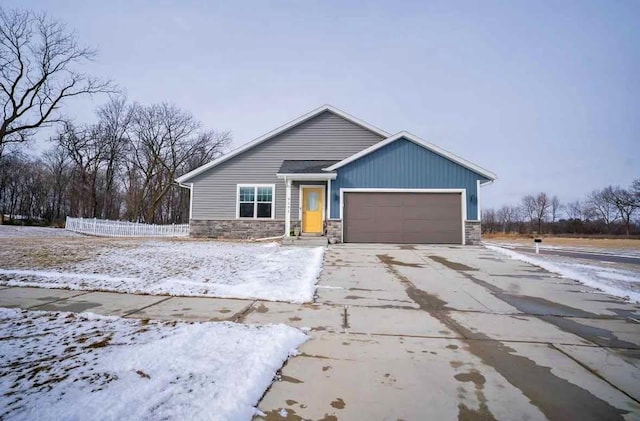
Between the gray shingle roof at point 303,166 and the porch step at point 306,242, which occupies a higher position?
the gray shingle roof at point 303,166

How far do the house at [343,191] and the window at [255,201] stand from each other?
47 millimetres

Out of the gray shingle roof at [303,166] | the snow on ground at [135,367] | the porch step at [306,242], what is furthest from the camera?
the gray shingle roof at [303,166]

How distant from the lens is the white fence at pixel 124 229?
61.5 feet

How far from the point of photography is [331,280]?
243 inches

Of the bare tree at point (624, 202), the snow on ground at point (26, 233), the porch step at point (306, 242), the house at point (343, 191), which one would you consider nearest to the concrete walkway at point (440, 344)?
the porch step at point (306, 242)

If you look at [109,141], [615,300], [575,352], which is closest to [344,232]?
[615,300]

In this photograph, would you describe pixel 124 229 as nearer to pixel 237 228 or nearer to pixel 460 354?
pixel 237 228

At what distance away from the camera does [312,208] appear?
534 inches

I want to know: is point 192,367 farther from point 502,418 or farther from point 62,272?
point 62,272

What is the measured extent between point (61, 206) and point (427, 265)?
5680 centimetres

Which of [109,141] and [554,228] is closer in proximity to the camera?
[109,141]

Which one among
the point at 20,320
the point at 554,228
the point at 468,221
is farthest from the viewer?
the point at 554,228

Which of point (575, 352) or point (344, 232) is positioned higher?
point (344, 232)

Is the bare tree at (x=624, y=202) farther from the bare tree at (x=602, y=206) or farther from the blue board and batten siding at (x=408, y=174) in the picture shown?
the blue board and batten siding at (x=408, y=174)
